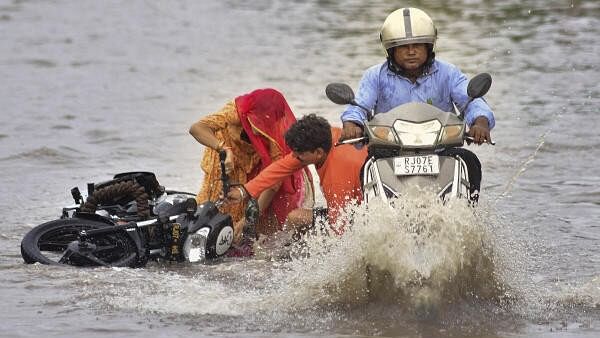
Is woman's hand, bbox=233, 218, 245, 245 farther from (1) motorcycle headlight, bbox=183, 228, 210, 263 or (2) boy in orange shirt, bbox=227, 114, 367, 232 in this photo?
(2) boy in orange shirt, bbox=227, 114, 367, 232

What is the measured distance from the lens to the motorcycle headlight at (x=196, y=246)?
9.12 metres

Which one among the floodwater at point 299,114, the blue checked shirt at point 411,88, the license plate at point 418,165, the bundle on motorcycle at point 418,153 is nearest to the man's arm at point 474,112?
the blue checked shirt at point 411,88

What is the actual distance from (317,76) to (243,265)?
30.5 ft

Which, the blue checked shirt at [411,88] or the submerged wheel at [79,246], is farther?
the submerged wheel at [79,246]

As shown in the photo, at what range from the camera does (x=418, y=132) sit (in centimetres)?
729

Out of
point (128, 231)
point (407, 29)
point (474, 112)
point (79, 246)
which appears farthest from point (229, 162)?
point (474, 112)

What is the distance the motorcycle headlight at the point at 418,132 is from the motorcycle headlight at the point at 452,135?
0.13 feet

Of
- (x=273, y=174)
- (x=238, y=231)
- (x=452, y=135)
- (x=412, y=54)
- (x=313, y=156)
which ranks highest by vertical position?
(x=412, y=54)

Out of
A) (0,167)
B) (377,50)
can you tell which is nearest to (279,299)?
(0,167)

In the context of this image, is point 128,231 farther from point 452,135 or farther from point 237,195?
point 452,135

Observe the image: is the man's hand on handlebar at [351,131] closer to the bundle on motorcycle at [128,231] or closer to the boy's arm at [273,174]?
the boy's arm at [273,174]

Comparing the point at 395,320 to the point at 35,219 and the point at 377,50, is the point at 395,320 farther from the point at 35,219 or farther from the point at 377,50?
the point at 377,50

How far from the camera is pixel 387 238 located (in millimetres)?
7137

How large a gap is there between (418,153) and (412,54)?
42.2 inches
